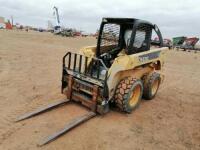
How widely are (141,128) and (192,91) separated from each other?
4.46m

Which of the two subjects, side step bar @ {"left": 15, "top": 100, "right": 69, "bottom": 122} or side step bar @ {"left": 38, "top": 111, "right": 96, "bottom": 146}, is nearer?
side step bar @ {"left": 38, "top": 111, "right": 96, "bottom": 146}

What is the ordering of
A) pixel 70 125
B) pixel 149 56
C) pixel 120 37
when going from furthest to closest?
pixel 120 37, pixel 149 56, pixel 70 125

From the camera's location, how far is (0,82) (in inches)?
306

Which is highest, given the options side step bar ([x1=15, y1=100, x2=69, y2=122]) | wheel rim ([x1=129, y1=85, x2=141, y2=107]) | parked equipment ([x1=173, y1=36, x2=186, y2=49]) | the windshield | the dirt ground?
the windshield

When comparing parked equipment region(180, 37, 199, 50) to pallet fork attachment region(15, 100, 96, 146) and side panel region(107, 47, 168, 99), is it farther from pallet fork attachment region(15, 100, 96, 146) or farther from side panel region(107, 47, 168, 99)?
pallet fork attachment region(15, 100, 96, 146)

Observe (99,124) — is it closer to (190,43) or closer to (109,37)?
(109,37)

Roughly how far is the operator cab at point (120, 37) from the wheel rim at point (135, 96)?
0.93 m

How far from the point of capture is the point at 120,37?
676 cm

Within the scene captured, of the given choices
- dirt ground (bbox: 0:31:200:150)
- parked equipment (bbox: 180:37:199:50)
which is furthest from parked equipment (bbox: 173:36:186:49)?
dirt ground (bbox: 0:31:200:150)

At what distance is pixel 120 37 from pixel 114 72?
1.66 metres

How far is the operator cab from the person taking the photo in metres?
6.27

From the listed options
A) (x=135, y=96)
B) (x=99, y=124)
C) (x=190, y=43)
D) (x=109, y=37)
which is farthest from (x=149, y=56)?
(x=190, y=43)

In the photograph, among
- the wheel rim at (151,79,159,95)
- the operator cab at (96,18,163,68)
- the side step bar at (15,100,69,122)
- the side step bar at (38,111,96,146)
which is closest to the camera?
the side step bar at (38,111,96,146)

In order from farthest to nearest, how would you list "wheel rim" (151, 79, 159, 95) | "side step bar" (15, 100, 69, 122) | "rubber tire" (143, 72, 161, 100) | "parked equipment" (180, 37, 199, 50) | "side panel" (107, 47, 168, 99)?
1. "parked equipment" (180, 37, 199, 50)
2. "wheel rim" (151, 79, 159, 95)
3. "rubber tire" (143, 72, 161, 100)
4. "side panel" (107, 47, 168, 99)
5. "side step bar" (15, 100, 69, 122)
